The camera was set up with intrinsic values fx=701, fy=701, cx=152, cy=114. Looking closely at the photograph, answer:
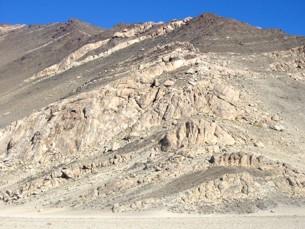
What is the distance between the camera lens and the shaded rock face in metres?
27.9

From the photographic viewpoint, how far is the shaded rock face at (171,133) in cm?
2794

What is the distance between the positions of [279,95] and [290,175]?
402 inches

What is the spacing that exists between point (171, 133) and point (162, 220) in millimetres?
7234

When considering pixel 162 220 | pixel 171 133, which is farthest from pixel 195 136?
pixel 162 220

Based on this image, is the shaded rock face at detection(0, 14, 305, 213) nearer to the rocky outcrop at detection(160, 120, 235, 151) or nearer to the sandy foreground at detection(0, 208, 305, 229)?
the rocky outcrop at detection(160, 120, 235, 151)

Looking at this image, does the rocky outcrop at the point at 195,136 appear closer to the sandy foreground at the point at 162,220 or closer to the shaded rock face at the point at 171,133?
the shaded rock face at the point at 171,133

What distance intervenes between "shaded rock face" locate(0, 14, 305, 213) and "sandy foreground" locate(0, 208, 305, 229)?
0.81 metres

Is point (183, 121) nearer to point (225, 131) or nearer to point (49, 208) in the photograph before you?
point (225, 131)

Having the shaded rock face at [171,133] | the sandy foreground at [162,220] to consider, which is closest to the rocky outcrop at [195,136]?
the shaded rock face at [171,133]

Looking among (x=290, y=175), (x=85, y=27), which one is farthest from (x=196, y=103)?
(x=85, y=27)

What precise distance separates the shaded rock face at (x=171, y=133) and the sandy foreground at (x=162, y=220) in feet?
2.64

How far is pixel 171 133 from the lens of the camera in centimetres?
3167

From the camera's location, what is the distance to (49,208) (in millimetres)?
29984

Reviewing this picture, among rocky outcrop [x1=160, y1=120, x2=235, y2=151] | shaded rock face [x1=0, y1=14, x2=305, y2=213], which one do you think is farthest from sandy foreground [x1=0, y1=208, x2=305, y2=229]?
rocky outcrop [x1=160, y1=120, x2=235, y2=151]
